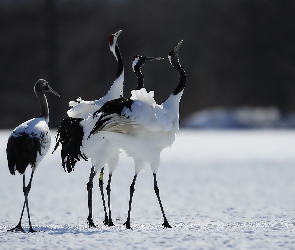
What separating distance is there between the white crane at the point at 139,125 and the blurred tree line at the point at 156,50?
97.0 ft

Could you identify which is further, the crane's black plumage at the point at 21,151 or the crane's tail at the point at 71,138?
the crane's tail at the point at 71,138

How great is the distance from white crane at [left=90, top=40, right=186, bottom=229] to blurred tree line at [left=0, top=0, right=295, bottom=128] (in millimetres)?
29576

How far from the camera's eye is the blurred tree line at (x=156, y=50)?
3728 cm

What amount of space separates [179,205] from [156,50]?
107ft

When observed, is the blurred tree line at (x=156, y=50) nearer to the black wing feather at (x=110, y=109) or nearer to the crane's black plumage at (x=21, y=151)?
the black wing feather at (x=110, y=109)

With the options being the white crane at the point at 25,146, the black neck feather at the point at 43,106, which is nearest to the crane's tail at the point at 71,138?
the black neck feather at the point at 43,106

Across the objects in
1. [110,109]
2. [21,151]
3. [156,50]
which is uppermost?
[156,50]

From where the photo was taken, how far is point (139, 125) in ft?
24.5

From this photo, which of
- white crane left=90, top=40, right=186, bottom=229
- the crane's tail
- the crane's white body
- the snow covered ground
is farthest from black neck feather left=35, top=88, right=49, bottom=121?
the snow covered ground

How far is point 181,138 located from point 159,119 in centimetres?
1891

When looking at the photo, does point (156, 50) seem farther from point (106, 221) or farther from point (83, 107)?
point (83, 107)

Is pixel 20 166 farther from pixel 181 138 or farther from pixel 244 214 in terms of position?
pixel 181 138

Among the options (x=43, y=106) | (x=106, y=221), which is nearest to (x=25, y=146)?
(x=43, y=106)

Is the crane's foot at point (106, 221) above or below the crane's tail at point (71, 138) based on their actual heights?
below
